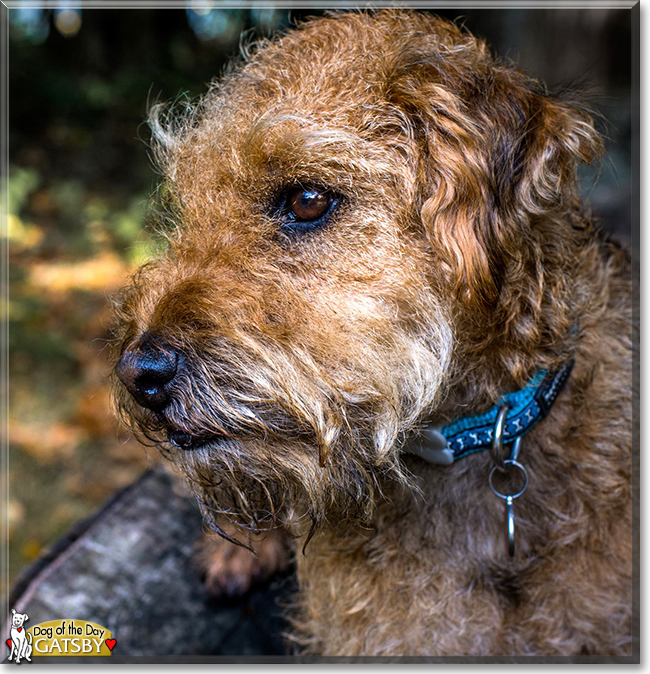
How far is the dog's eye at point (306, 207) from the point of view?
1.82 meters

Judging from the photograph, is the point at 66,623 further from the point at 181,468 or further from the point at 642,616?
the point at 642,616

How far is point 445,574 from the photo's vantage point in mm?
2145

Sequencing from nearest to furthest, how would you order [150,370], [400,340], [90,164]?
1. [150,370]
2. [400,340]
3. [90,164]

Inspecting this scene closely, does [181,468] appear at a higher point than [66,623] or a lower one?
higher

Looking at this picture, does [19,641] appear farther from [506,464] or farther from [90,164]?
[90,164]

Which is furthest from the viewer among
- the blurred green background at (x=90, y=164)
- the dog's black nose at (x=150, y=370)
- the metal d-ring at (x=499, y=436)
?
the blurred green background at (x=90, y=164)

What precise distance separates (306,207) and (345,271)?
0.22 meters

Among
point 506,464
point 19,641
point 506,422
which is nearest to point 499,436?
point 506,422

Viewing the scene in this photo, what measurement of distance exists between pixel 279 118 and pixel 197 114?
0.56 m

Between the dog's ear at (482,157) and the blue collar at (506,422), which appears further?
the blue collar at (506,422)

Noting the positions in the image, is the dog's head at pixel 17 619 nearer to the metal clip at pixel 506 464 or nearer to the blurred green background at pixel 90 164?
the metal clip at pixel 506 464

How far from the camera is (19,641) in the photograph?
224 centimetres

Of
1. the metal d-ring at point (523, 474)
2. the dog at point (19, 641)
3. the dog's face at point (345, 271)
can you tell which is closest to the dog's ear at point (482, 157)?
the dog's face at point (345, 271)

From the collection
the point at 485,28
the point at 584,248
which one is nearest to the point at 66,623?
the point at 584,248
